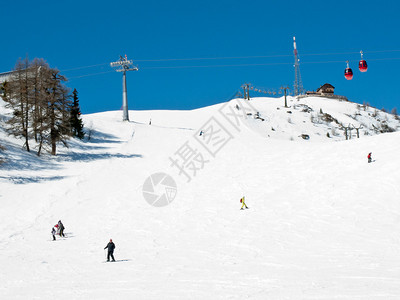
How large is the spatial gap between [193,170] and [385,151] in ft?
55.3

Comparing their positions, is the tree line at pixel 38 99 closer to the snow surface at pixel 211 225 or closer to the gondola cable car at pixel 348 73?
the snow surface at pixel 211 225

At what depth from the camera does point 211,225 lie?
20.8 meters

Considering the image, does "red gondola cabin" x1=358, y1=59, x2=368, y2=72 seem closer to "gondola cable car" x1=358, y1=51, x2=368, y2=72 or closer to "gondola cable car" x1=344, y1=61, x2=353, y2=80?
"gondola cable car" x1=358, y1=51, x2=368, y2=72

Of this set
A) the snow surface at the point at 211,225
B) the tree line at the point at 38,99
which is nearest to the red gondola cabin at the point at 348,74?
the snow surface at the point at 211,225

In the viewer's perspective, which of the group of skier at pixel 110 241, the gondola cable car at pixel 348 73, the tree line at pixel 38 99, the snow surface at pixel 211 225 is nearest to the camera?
the snow surface at pixel 211 225

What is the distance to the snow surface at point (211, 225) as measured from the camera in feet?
38.0

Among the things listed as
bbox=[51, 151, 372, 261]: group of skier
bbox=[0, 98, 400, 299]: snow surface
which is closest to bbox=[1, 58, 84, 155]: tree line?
bbox=[0, 98, 400, 299]: snow surface

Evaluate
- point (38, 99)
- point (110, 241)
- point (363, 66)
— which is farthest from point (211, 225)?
point (38, 99)

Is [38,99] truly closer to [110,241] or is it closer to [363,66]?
[110,241]

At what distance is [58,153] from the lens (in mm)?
41031

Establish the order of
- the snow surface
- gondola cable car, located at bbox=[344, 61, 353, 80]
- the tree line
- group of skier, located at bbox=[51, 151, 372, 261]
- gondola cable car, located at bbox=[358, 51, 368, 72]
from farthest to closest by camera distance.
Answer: the tree line < gondola cable car, located at bbox=[344, 61, 353, 80] < gondola cable car, located at bbox=[358, 51, 368, 72] < group of skier, located at bbox=[51, 151, 372, 261] < the snow surface

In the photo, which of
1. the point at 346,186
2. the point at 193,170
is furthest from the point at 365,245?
the point at 193,170

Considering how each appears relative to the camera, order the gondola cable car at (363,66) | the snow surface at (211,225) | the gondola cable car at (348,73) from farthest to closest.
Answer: the gondola cable car at (348,73) < the gondola cable car at (363,66) < the snow surface at (211,225)

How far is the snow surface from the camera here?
456 inches
